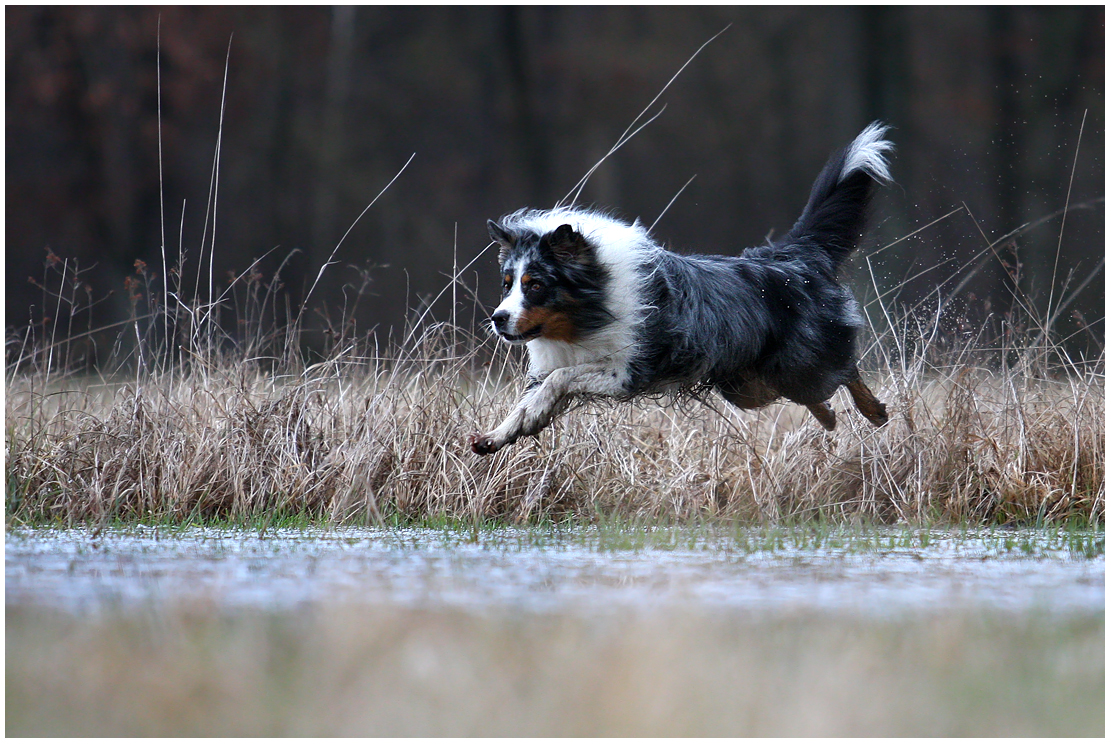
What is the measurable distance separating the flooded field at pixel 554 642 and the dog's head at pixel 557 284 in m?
1.04

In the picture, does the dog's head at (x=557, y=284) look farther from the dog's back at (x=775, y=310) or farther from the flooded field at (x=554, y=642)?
the flooded field at (x=554, y=642)

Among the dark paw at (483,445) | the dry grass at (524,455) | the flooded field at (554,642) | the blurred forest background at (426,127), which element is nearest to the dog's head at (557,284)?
the dark paw at (483,445)

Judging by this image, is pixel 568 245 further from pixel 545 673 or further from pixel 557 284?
pixel 545 673

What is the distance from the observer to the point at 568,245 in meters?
4.97

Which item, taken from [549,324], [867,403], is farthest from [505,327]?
[867,403]

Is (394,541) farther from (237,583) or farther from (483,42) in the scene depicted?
(483,42)

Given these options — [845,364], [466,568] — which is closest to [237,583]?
[466,568]

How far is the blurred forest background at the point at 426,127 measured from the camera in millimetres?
15320

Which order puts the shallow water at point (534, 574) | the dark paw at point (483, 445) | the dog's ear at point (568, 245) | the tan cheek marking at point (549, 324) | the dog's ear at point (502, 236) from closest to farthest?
1. the shallow water at point (534, 574)
2. the dark paw at point (483, 445)
3. the tan cheek marking at point (549, 324)
4. the dog's ear at point (568, 245)
5. the dog's ear at point (502, 236)

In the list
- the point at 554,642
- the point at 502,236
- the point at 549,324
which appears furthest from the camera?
the point at 502,236

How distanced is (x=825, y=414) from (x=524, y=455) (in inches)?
57.1

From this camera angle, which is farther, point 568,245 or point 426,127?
point 426,127

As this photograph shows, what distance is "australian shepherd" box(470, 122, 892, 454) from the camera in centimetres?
488

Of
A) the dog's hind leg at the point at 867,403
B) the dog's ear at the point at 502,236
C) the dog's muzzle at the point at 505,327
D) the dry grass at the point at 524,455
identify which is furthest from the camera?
the dog's hind leg at the point at 867,403
